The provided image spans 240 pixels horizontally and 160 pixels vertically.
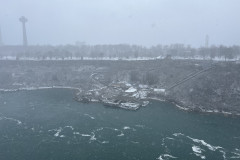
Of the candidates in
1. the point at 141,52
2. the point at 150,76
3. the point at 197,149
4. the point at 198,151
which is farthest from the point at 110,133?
the point at 141,52

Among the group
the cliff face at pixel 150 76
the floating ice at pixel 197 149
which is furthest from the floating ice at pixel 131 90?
the floating ice at pixel 197 149

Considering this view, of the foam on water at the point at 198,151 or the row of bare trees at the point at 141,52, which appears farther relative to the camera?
the row of bare trees at the point at 141,52

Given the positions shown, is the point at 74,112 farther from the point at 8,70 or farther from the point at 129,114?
the point at 8,70

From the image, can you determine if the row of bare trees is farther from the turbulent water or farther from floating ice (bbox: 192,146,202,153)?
floating ice (bbox: 192,146,202,153)

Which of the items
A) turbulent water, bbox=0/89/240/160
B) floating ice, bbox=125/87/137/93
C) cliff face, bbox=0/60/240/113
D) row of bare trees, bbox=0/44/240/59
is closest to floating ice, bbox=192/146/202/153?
turbulent water, bbox=0/89/240/160

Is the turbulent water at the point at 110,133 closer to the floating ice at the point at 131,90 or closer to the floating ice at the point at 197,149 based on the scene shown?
the floating ice at the point at 197,149

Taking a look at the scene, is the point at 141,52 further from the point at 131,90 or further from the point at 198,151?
the point at 198,151
